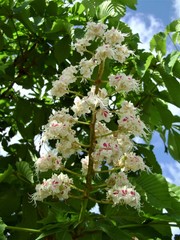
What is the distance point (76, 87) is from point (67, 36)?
1.35 feet

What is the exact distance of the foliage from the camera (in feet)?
5.26

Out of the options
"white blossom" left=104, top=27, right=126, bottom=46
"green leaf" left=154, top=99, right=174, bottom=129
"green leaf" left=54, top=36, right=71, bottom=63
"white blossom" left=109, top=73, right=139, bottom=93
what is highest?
"green leaf" left=54, top=36, right=71, bottom=63

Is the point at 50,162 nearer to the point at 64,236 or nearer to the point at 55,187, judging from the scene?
the point at 55,187

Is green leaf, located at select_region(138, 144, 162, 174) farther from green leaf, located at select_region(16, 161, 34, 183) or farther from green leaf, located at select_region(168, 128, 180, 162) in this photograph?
green leaf, located at select_region(16, 161, 34, 183)

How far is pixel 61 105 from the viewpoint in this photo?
8.90 feet

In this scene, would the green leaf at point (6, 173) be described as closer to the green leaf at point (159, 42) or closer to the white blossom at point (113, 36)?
the white blossom at point (113, 36)

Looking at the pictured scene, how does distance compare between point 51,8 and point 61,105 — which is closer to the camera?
point 51,8

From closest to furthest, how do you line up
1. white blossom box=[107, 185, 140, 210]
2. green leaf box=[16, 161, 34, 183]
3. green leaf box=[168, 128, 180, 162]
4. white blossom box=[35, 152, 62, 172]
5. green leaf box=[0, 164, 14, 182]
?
white blossom box=[107, 185, 140, 210] → white blossom box=[35, 152, 62, 172] → green leaf box=[0, 164, 14, 182] → green leaf box=[16, 161, 34, 183] → green leaf box=[168, 128, 180, 162]

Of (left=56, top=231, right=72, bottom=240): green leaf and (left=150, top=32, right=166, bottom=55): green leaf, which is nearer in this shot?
(left=56, top=231, right=72, bottom=240): green leaf

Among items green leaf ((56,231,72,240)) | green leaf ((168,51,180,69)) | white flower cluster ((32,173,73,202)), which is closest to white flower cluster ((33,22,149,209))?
white flower cluster ((32,173,73,202))

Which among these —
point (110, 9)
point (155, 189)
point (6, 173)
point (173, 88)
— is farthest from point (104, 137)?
point (110, 9)

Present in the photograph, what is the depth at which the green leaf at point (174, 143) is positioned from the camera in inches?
93.6

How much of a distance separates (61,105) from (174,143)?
2.02 feet

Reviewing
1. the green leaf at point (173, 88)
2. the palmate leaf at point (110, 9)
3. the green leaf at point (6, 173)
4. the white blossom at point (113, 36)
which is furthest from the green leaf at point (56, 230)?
the palmate leaf at point (110, 9)
